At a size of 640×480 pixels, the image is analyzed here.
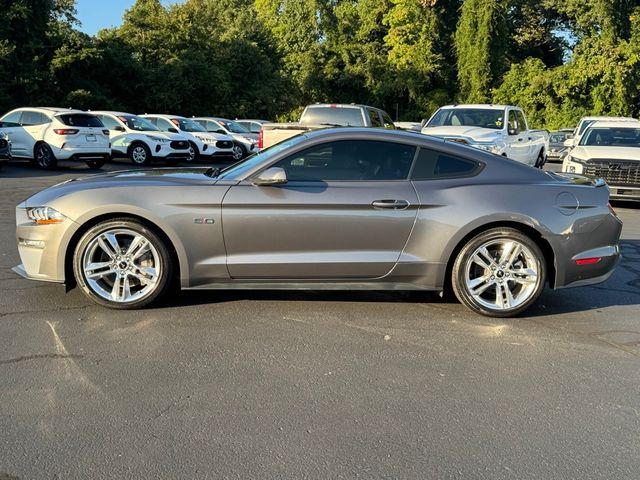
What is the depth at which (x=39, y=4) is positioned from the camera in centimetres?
2719

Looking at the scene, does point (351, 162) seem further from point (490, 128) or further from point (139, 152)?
point (139, 152)

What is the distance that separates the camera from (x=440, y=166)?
5.06 m

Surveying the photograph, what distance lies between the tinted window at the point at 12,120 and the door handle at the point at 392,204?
49.2ft

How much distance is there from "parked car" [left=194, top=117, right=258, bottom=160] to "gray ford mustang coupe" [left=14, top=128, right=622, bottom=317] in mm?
17318

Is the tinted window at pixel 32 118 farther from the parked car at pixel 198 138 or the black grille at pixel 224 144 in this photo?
the black grille at pixel 224 144

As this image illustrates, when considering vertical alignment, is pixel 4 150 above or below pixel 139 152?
above

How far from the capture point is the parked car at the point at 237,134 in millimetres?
22484

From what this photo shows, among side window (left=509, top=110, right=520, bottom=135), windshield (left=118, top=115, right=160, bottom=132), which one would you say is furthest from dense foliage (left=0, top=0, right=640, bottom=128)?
side window (left=509, top=110, right=520, bottom=135)

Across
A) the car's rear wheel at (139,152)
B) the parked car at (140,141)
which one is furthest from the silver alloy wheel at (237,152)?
the car's rear wheel at (139,152)

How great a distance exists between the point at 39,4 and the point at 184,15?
901 cm

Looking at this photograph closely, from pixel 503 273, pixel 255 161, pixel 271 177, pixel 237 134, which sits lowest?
pixel 503 273

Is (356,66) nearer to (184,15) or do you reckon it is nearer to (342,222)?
(184,15)

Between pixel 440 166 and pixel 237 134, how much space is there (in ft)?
61.5

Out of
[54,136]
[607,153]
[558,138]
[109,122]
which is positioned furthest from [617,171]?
[558,138]
